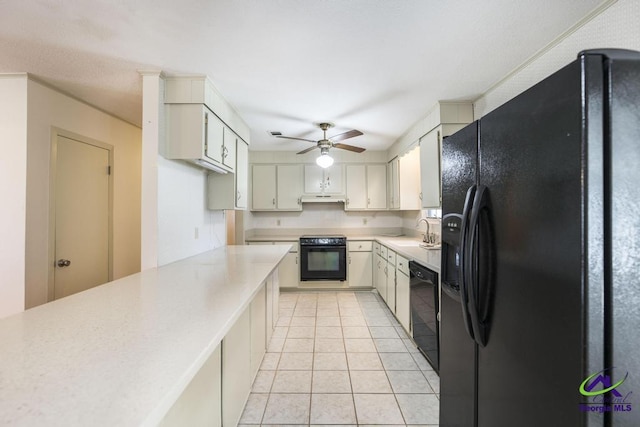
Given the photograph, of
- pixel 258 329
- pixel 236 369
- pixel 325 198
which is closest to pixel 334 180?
pixel 325 198

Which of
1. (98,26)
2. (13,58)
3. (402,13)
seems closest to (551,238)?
(402,13)

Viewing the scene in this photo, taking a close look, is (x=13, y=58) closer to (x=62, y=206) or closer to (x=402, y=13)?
(x=62, y=206)

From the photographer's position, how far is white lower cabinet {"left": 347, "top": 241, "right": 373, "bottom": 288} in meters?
4.32

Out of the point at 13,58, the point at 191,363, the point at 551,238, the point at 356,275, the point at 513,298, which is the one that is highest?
the point at 13,58

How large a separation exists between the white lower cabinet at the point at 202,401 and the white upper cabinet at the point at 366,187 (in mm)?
3599

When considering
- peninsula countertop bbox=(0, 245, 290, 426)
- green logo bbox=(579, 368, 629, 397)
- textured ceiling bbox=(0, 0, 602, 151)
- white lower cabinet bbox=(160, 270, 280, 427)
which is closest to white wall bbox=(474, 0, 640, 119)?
textured ceiling bbox=(0, 0, 602, 151)

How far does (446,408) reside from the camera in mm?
1361

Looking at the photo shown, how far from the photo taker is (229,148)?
8.71 feet

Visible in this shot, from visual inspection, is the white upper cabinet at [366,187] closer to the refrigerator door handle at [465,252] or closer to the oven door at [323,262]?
the oven door at [323,262]

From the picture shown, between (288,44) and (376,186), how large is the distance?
3.22 metres

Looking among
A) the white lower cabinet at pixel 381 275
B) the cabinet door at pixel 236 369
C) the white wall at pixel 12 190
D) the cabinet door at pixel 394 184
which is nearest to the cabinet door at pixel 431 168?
the cabinet door at pixel 394 184

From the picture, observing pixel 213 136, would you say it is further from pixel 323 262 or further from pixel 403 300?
pixel 323 262

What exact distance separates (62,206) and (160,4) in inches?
80.8

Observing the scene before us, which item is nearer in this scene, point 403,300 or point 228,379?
point 228,379
